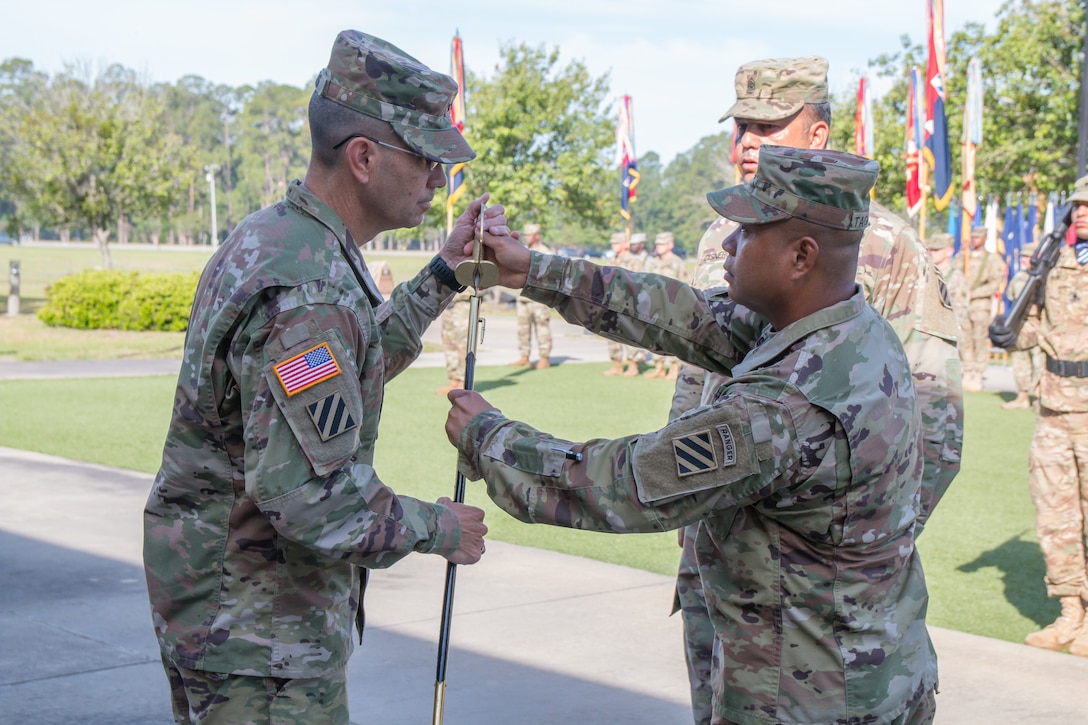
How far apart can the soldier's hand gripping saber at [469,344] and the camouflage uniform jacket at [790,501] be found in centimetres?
41

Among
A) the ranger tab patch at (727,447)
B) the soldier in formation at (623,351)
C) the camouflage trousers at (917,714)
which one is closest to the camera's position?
the ranger tab patch at (727,447)

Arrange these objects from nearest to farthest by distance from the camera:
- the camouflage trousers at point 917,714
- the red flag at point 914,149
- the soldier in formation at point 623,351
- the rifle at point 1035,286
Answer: the camouflage trousers at point 917,714, the rifle at point 1035,286, the red flag at point 914,149, the soldier in formation at point 623,351

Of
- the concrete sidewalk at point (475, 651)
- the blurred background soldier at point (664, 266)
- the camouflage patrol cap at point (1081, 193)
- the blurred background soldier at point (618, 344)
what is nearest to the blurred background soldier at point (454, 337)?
the blurred background soldier at point (618, 344)

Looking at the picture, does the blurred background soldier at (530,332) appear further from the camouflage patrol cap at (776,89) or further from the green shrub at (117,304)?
the camouflage patrol cap at (776,89)

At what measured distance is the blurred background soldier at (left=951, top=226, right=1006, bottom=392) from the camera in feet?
62.5

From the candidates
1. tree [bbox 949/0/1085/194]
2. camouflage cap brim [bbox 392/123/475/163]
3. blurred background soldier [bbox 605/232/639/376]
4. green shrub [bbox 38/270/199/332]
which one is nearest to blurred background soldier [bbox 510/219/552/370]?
blurred background soldier [bbox 605/232/639/376]

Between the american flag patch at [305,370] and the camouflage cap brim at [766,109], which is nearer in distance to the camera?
the american flag patch at [305,370]

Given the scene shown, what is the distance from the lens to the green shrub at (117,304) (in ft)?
81.9

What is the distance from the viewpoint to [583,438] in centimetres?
1275

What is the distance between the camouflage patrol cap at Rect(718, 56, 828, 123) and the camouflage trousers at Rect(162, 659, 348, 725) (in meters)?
2.34

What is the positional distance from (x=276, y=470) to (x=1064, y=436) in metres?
5.72

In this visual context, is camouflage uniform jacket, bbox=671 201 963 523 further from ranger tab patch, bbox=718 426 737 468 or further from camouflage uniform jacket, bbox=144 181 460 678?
camouflage uniform jacket, bbox=144 181 460 678

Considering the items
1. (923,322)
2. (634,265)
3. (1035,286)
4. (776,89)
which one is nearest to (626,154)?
(634,265)

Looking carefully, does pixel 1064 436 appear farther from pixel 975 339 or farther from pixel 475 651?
pixel 975 339
